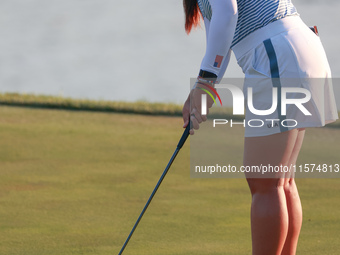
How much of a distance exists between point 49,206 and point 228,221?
0.77 m

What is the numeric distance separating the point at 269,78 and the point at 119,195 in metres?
1.61

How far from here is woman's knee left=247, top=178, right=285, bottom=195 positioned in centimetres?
197

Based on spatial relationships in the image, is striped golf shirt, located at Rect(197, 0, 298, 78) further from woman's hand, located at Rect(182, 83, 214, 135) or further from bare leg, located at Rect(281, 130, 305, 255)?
bare leg, located at Rect(281, 130, 305, 255)

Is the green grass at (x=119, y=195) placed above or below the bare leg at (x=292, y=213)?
below

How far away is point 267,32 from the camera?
1.92 metres

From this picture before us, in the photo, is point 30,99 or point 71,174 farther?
point 30,99

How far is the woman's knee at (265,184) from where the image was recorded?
1975mm

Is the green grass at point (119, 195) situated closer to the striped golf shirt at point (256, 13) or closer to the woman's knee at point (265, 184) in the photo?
the woman's knee at point (265, 184)

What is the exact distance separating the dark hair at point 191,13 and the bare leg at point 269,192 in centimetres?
41

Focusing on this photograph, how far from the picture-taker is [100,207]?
3.14 m

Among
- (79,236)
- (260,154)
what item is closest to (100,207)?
(79,236)

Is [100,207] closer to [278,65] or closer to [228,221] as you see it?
[228,221]

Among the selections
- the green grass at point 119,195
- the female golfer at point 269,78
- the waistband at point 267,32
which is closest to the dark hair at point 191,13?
the female golfer at point 269,78

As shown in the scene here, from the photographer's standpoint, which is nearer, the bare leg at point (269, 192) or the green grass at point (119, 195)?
the bare leg at point (269, 192)
